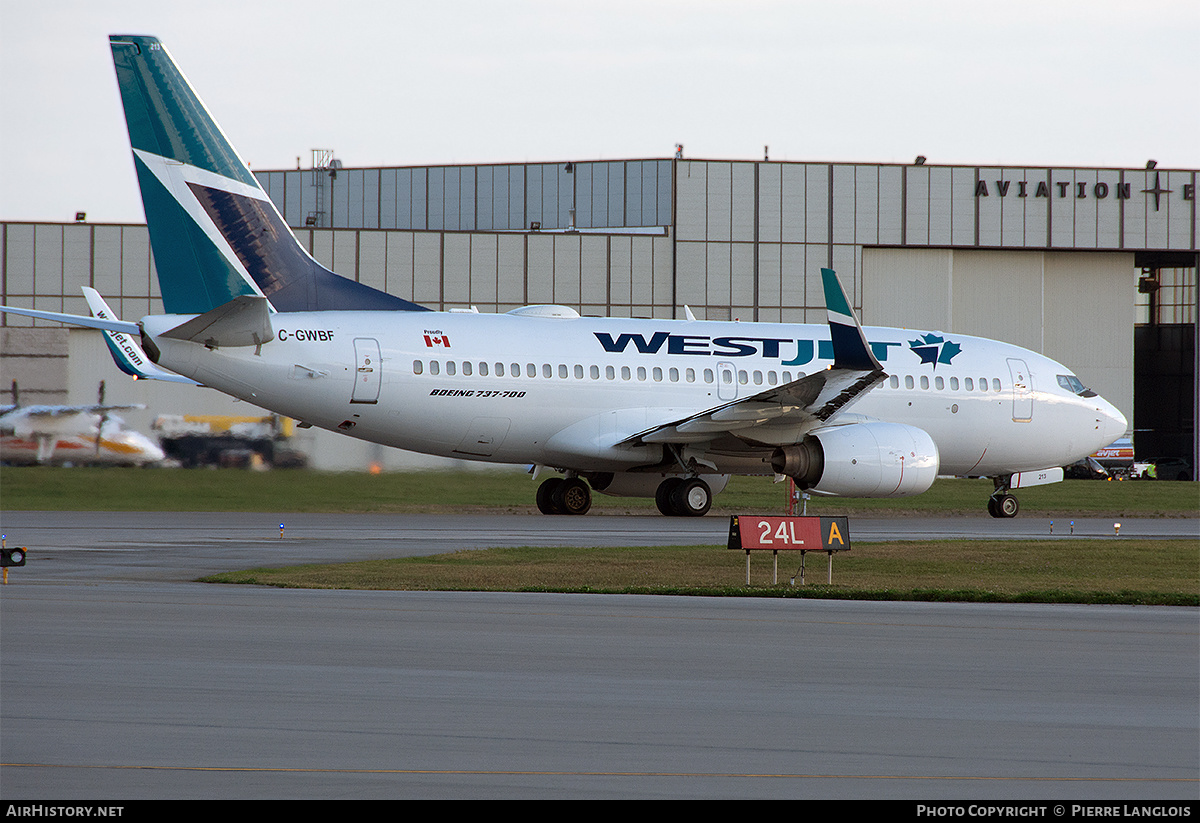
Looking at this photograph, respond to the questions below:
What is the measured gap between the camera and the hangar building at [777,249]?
42.7 metres

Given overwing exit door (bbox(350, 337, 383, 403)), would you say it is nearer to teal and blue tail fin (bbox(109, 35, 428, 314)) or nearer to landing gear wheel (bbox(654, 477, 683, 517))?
teal and blue tail fin (bbox(109, 35, 428, 314))

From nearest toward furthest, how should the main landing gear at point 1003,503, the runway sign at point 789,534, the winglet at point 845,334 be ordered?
the runway sign at point 789,534
the winglet at point 845,334
the main landing gear at point 1003,503

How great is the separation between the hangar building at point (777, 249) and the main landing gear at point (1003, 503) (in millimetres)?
17304

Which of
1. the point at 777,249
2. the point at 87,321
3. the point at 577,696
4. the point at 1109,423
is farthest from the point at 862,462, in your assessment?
the point at 777,249

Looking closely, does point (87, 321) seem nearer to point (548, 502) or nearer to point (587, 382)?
point (587, 382)

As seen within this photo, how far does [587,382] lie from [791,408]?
3865mm

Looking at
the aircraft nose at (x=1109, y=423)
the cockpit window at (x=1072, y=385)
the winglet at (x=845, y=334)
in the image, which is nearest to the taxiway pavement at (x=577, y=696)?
the winglet at (x=845, y=334)

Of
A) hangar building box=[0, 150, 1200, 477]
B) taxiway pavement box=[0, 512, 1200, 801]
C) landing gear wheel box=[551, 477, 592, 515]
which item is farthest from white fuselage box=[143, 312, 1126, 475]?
hangar building box=[0, 150, 1200, 477]

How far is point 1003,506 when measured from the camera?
2873 centimetres

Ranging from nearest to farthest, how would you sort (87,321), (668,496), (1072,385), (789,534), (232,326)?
(789,534), (232,326), (87,321), (668,496), (1072,385)

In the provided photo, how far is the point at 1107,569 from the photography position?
52.6 feet

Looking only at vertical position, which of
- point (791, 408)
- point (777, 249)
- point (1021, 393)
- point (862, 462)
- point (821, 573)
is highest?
point (777, 249)

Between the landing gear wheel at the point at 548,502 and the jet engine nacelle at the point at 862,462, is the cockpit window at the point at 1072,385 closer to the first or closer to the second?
the jet engine nacelle at the point at 862,462
